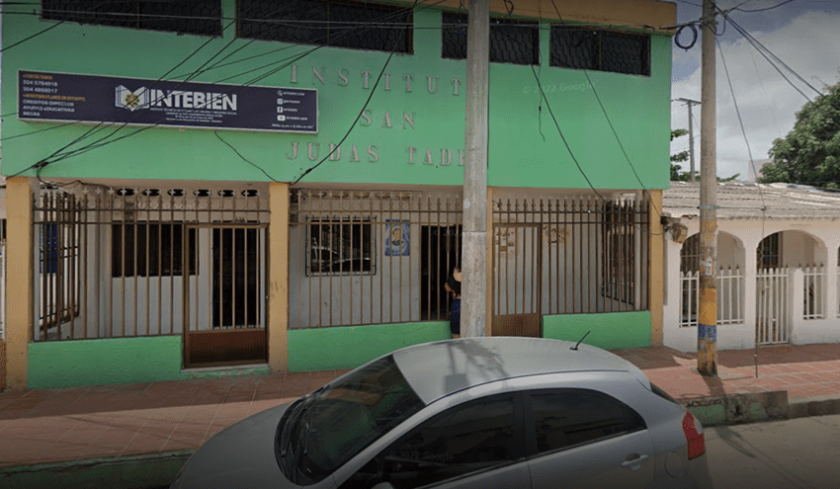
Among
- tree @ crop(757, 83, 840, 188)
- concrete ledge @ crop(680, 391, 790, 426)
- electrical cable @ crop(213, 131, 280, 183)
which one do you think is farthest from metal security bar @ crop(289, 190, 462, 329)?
tree @ crop(757, 83, 840, 188)

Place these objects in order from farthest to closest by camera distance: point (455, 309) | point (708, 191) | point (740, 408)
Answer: point (455, 309) → point (708, 191) → point (740, 408)

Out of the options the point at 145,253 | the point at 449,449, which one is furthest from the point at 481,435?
the point at 145,253

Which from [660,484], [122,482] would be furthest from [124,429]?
[660,484]

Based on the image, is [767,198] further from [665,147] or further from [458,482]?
[458,482]

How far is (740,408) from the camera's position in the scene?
5.73m

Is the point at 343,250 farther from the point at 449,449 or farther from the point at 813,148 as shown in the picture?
the point at 813,148

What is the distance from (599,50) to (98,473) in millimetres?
8384

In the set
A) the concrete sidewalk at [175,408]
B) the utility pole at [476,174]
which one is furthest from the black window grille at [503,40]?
the concrete sidewalk at [175,408]

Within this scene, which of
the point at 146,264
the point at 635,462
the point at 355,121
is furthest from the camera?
the point at 146,264

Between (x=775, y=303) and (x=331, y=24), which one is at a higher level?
(x=331, y=24)

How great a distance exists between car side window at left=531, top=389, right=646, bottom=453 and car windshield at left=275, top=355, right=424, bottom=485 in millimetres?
Answer: 688

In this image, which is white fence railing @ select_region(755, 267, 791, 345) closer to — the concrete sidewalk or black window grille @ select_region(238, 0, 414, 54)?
the concrete sidewalk

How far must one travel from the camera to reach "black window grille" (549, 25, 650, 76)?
788 centimetres

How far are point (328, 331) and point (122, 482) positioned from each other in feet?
10.1
